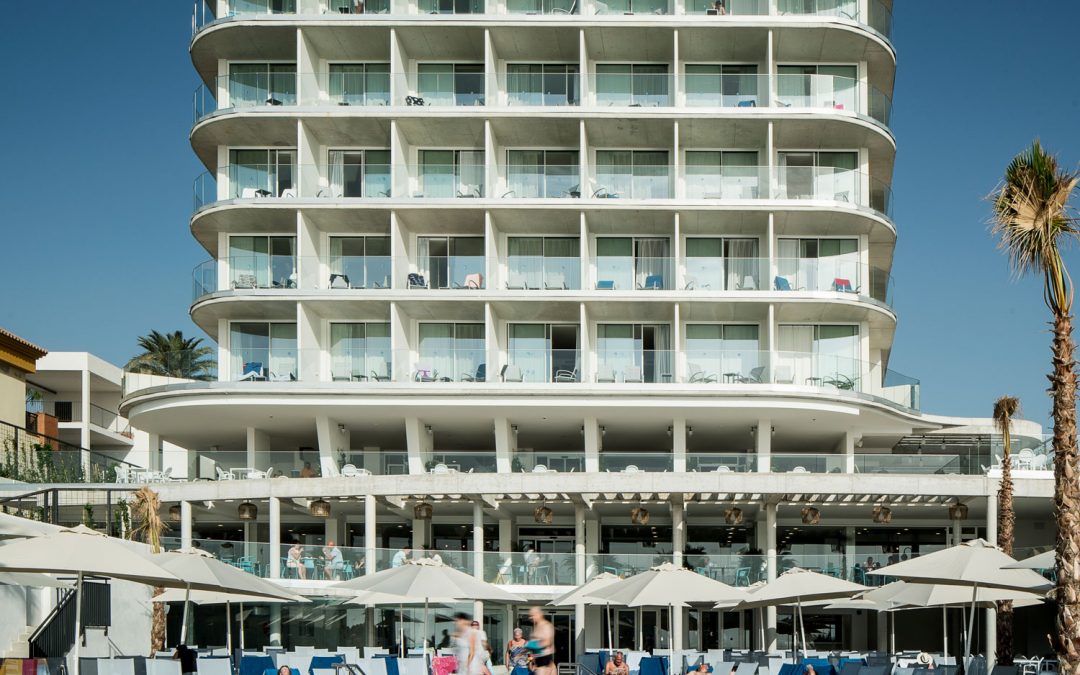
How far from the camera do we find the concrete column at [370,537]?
4028cm

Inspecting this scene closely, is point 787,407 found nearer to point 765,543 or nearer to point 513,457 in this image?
point 765,543

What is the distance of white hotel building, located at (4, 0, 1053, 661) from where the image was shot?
151 feet

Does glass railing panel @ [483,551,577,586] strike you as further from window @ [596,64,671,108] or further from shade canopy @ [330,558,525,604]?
window @ [596,64,671,108]

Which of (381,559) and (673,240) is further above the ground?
(673,240)

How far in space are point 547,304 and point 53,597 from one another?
21926mm

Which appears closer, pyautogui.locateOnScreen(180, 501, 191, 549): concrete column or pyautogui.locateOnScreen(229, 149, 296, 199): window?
pyautogui.locateOnScreen(180, 501, 191, 549): concrete column

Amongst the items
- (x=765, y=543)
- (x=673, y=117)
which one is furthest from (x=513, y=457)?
(x=673, y=117)

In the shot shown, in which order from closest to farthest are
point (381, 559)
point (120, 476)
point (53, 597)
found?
point (53, 597) < point (381, 559) < point (120, 476)

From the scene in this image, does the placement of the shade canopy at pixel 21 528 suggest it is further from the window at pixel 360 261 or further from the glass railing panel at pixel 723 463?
the glass railing panel at pixel 723 463

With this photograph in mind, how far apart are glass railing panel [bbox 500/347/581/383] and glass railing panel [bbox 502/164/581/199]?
5.55 m

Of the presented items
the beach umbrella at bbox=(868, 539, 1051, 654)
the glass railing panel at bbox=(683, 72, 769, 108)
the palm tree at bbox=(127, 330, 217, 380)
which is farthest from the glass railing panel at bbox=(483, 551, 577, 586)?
the palm tree at bbox=(127, 330, 217, 380)

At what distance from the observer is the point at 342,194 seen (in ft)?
158

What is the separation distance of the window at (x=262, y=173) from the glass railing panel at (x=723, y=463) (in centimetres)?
1694

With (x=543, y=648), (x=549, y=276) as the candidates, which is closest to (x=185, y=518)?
(x=549, y=276)
